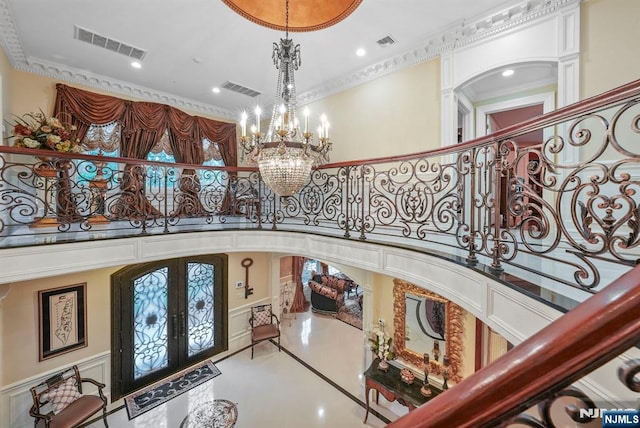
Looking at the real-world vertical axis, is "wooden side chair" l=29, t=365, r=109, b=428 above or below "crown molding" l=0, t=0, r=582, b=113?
below

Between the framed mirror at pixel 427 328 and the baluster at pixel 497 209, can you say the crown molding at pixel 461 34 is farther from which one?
the framed mirror at pixel 427 328

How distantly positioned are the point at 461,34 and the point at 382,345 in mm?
5221

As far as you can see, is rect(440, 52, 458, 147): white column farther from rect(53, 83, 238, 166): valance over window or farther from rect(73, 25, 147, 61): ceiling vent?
rect(53, 83, 238, 166): valance over window

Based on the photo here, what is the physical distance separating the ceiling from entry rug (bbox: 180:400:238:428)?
6.17 metres

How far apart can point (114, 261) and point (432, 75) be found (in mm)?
5446

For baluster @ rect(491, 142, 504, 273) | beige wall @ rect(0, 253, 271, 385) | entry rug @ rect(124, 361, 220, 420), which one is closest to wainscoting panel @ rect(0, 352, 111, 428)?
beige wall @ rect(0, 253, 271, 385)

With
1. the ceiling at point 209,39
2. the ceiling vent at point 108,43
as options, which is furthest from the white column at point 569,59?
the ceiling vent at point 108,43

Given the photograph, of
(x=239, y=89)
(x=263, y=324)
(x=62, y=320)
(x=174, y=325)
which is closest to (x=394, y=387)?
(x=263, y=324)

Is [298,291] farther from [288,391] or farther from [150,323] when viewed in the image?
[150,323]

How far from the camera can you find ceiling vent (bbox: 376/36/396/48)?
13.5 feet

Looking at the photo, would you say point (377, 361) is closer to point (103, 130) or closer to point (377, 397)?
point (377, 397)

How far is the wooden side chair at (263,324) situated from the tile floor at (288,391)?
0.41 metres

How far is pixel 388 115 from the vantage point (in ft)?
Result: 15.8

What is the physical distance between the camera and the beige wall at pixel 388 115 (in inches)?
169
